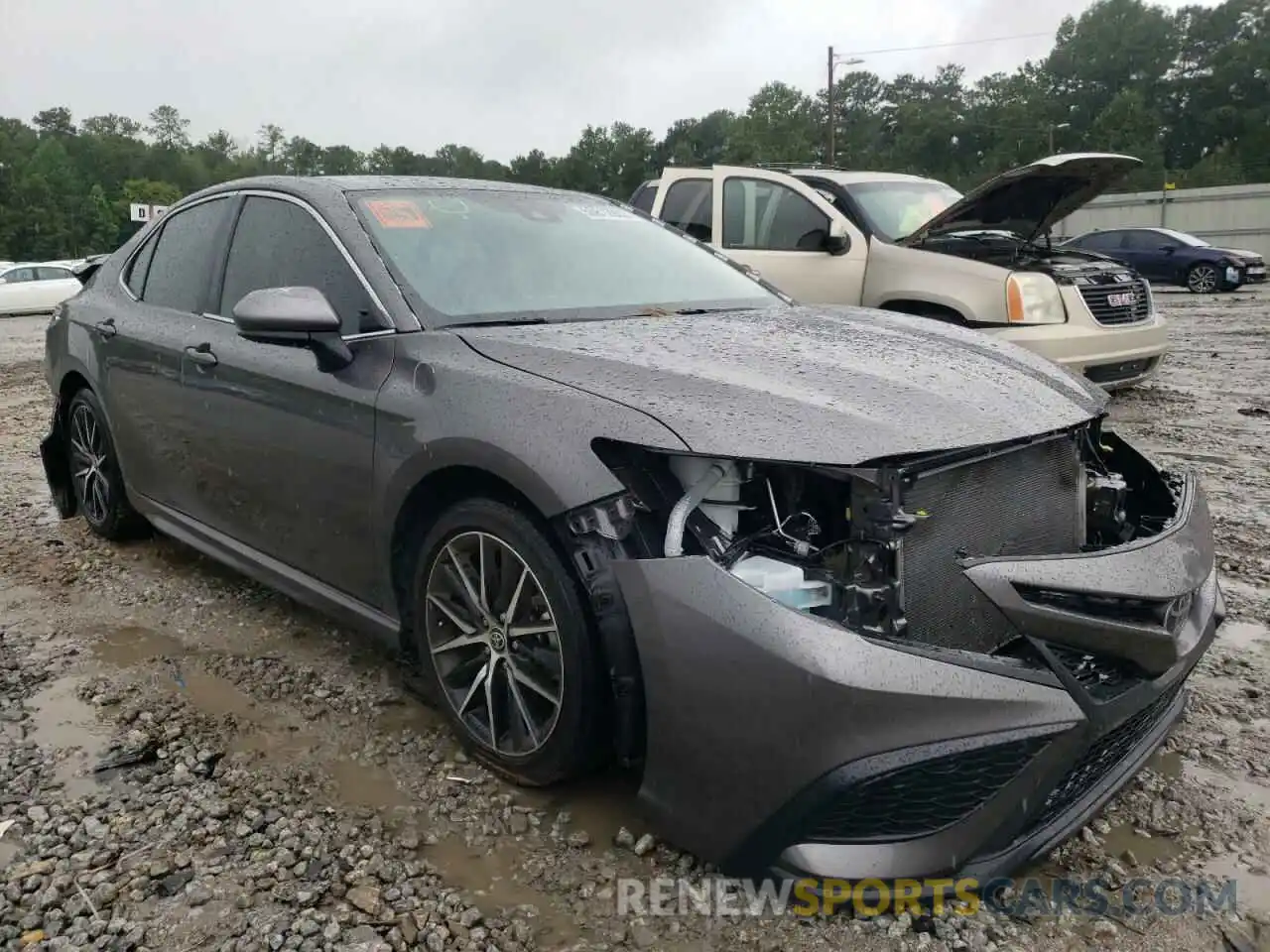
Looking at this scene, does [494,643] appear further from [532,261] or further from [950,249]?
[950,249]

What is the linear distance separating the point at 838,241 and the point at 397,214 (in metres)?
5.01

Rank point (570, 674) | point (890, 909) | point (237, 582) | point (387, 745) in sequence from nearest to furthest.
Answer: point (890, 909)
point (570, 674)
point (387, 745)
point (237, 582)

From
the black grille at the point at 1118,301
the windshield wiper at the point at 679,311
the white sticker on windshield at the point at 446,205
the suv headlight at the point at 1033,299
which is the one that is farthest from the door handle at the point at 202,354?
the black grille at the point at 1118,301

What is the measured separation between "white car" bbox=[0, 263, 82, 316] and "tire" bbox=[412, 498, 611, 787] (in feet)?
80.9

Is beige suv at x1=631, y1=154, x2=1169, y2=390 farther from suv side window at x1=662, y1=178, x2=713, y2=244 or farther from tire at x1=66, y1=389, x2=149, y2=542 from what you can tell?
tire at x1=66, y1=389, x2=149, y2=542

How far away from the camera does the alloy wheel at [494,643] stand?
2.52m

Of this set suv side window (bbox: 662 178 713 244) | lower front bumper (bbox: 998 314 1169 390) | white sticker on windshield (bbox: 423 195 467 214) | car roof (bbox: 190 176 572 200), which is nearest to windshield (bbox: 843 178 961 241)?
suv side window (bbox: 662 178 713 244)

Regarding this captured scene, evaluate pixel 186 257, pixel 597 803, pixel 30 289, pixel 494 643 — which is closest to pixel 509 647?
pixel 494 643

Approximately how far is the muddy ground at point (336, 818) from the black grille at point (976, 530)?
64cm

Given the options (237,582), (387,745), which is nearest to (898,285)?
(237,582)

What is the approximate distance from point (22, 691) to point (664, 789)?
2.44 meters

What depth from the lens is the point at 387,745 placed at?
3.00 m

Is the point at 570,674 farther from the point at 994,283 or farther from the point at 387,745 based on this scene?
the point at 994,283

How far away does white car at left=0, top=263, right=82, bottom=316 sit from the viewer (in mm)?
23844
